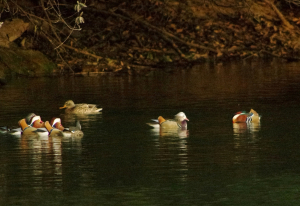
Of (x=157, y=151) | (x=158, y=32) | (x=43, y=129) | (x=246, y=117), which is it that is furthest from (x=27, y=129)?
(x=158, y=32)

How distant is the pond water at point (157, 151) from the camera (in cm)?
1096

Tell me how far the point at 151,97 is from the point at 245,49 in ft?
49.2

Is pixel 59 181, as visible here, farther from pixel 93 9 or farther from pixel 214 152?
pixel 93 9

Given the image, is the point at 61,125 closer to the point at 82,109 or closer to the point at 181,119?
the point at 181,119

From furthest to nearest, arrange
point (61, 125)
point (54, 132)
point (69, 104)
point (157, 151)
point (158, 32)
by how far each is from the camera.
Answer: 1. point (158, 32)
2. point (69, 104)
3. point (61, 125)
4. point (54, 132)
5. point (157, 151)

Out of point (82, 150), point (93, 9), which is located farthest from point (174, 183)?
point (93, 9)

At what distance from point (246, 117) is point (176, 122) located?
1536 mm

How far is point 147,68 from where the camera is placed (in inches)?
1223

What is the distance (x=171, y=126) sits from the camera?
16.6m

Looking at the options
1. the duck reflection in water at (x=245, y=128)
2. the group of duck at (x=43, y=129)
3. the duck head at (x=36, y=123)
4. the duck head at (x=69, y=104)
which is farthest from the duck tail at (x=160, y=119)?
the duck head at (x=69, y=104)

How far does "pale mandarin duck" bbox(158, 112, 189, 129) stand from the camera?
53.7ft

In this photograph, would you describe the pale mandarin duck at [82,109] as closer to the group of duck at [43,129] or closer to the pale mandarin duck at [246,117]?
the group of duck at [43,129]

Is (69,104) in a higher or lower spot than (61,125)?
higher

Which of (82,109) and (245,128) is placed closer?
(245,128)
